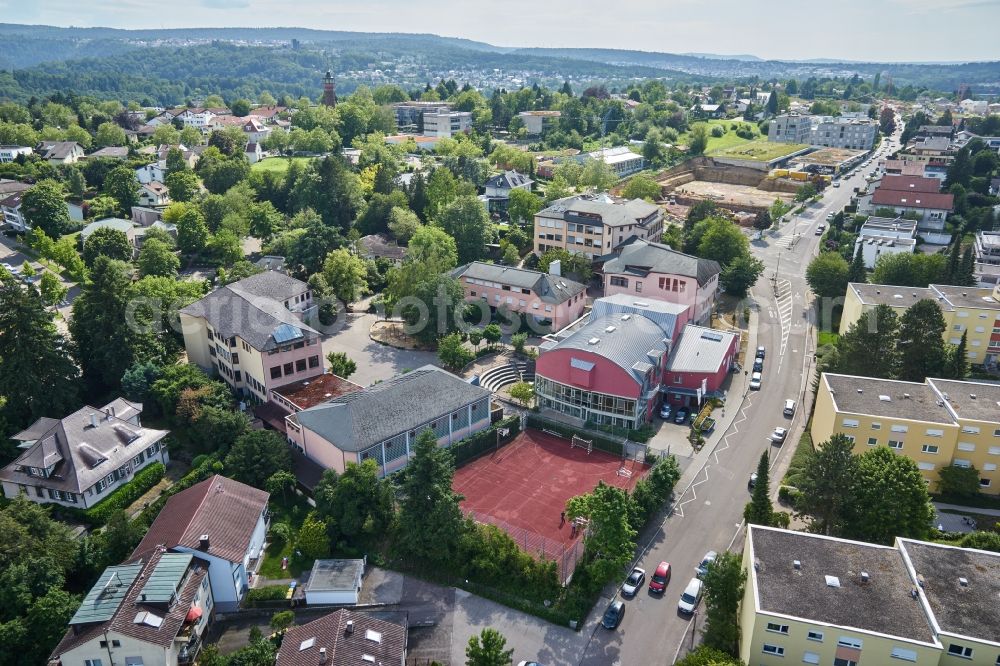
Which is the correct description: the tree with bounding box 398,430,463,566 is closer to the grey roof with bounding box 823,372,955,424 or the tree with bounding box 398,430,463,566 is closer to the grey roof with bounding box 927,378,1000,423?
the grey roof with bounding box 823,372,955,424

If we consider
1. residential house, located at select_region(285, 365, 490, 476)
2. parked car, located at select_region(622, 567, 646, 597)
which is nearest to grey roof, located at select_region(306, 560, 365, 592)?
residential house, located at select_region(285, 365, 490, 476)

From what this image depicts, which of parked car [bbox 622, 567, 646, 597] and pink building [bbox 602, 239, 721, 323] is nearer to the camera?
parked car [bbox 622, 567, 646, 597]

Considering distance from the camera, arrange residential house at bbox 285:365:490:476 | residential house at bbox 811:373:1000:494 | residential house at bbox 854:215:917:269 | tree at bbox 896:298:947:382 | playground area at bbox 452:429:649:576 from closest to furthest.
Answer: playground area at bbox 452:429:649:576, residential house at bbox 811:373:1000:494, residential house at bbox 285:365:490:476, tree at bbox 896:298:947:382, residential house at bbox 854:215:917:269

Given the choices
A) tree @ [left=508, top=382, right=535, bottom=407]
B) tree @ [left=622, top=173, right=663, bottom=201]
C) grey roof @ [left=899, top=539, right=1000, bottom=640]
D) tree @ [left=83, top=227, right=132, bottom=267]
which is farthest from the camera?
tree @ [left=622, top=173, right=663, bottom=201]

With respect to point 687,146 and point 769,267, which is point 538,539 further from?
point 687,146

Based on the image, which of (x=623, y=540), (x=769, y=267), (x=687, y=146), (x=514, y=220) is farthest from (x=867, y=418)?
(x=687, y=146)

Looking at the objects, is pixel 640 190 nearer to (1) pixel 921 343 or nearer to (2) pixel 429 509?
(1) pixel 921 343

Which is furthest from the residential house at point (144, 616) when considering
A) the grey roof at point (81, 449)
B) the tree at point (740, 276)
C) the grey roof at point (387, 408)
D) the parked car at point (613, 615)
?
the tree at point (740, 276)

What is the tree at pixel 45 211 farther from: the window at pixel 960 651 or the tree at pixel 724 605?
the window at pixel 960 651
